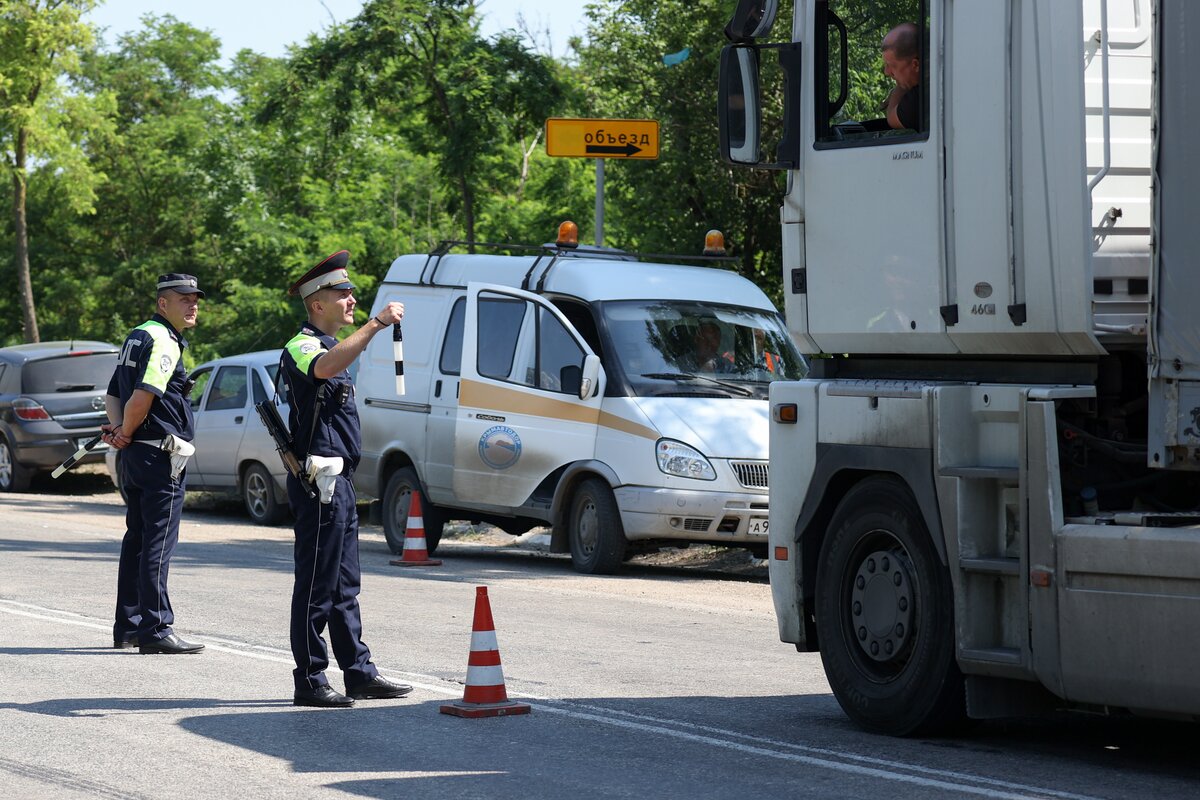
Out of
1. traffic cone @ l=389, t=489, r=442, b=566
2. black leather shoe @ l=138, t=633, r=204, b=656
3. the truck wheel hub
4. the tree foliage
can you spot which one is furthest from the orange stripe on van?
the truck wheel hub

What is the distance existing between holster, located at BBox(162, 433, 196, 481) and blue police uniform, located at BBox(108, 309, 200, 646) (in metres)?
0.03

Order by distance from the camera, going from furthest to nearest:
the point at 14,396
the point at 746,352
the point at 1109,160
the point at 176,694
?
the point at 14,396 → the point at 746,352 → the point at 176,694 → the point at 1109,160

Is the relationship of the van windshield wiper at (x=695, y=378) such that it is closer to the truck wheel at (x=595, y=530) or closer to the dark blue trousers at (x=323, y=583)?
the truck wheel at (x=595, y=530)

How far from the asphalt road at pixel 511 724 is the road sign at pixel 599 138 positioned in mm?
5097

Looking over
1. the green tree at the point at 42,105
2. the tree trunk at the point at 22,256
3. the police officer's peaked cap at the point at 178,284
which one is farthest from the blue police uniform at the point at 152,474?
the tree trunk at the point at 22,256

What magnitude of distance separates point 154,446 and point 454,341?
19.4ft

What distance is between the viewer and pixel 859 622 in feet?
23.9

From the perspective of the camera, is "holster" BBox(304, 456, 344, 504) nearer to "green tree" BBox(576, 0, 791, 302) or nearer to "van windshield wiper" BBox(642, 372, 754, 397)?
"van windshield wiper" BBox(642, 372, 754, 397)

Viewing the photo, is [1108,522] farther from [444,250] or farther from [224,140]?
[224,140]

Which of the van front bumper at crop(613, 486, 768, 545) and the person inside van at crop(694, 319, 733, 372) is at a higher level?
the person inside van at crop(694, 319, 733, 372)

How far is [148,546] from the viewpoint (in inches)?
379

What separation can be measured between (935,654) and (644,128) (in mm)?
10327

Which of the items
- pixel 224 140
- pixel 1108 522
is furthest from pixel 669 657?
pixel 224 140

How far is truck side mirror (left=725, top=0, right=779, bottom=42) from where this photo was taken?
725 cm
